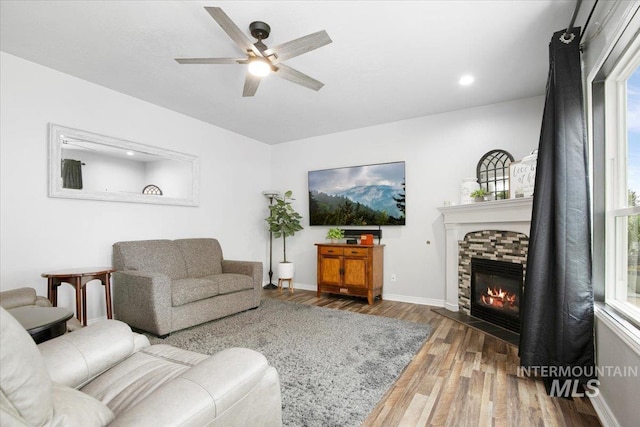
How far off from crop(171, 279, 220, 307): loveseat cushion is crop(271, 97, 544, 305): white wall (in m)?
2.54

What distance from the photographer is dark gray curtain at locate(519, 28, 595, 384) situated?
1.93m

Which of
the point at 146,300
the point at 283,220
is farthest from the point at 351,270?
the point at 146,300

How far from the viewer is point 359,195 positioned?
4.86m

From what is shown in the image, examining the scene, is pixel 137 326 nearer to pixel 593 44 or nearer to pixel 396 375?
pixel 396 375

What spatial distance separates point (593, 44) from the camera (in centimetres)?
198

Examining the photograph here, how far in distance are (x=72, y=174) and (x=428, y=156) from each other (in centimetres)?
432

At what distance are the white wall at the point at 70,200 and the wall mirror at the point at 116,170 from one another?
9cm

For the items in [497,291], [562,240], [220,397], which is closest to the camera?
[220,397]

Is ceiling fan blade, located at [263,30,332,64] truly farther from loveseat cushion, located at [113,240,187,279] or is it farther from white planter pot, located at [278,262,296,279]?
white planter pot, located at [278,262,296,279]

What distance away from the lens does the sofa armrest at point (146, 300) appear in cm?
293

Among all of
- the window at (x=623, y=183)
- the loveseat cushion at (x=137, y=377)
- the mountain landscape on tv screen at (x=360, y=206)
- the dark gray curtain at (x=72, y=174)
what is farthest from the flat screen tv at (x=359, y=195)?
the loveseat cushion at (x=137, y=377)

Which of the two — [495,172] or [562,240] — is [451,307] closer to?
[495,172]

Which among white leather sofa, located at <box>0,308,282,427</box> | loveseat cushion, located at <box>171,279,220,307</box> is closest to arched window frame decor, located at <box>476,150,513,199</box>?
loveseat cushion, located at <box>171,279,220,307</box>

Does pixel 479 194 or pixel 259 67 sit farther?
pixel 479 194
